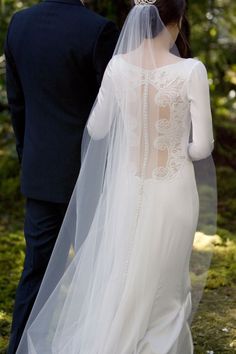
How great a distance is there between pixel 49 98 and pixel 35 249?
2.32 ft

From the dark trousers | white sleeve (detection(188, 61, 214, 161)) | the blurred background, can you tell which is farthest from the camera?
the blurred background

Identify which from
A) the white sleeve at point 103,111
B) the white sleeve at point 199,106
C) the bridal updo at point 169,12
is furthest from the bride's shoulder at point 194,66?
the white sleeve at point 103,111

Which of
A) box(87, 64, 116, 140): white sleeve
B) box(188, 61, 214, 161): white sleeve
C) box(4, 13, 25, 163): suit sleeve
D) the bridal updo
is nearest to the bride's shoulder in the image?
box(188, 61, 214, 161): white sleeve

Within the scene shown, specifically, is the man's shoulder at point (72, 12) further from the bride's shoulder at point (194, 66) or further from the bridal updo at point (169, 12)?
the bride's shoulder at point (194, 66)

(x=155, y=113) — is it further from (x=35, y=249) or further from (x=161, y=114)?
(x=35, y=249)

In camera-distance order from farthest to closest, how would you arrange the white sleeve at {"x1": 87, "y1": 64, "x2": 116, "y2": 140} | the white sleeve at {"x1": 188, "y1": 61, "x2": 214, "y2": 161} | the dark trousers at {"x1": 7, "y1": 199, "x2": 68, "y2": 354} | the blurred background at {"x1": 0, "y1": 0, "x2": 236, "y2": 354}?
the blurred background at {"x1": 0, "y1": 0, "x2": 236, "y2": 354} < the dark trousers at {"x1": 7, "y1": 199, "x2": 68, "y2": 354} < the white sleeve at {"x1": 87, "y1": 64, "x2": 116, "y2": 140} < the white sleeve at {"x1": 188, "y1": 61, "x2": 214, "y2": 161}

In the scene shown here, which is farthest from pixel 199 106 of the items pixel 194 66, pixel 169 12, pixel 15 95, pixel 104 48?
pixel 15 95

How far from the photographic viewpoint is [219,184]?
24.2 feet

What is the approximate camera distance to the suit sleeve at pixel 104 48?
3.05 m

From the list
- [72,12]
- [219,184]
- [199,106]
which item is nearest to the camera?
[199,106]

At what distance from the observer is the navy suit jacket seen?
3.08 metres

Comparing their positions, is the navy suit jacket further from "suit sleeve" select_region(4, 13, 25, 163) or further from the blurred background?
the blurred background

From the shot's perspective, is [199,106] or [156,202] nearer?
[199,106]

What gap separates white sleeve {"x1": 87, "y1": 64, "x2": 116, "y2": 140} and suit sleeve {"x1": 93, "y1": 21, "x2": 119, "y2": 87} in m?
0.10
